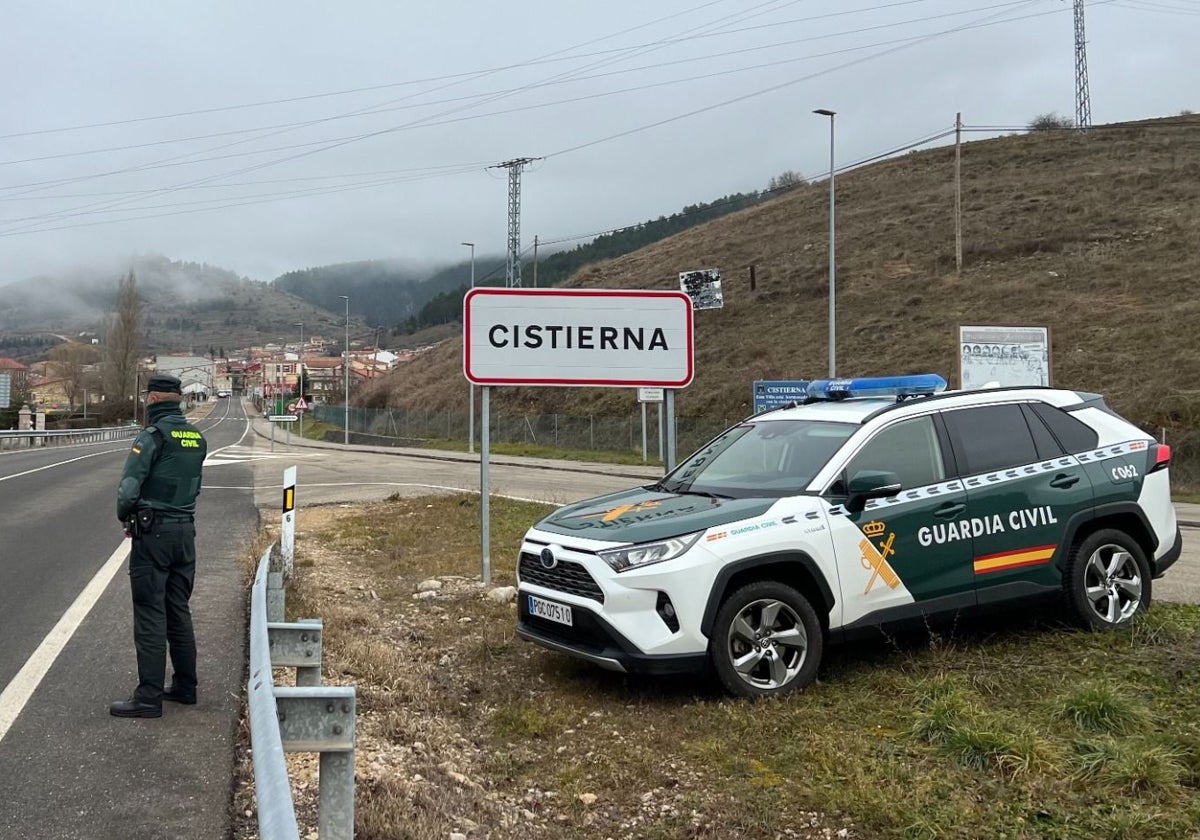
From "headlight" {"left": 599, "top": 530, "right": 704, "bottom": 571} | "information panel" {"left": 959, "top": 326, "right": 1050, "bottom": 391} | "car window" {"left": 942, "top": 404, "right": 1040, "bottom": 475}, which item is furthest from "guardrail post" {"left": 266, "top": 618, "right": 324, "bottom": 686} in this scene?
"information panel" {"left": 959, "top": 326, "right": 1050, "bottom": 391}

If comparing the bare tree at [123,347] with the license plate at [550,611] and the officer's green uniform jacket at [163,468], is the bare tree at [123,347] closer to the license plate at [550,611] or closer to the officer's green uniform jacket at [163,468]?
the officer's green uniform jacket at [163,468]

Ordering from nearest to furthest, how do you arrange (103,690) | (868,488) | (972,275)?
1. (868,488)
2. (103,690)
3. (972,275)

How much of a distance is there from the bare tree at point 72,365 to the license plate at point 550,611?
13437cm

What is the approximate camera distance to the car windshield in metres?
5.77

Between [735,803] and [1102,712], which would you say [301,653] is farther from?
[1102,712]

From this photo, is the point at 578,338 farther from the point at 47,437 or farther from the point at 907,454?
the point at 47,437

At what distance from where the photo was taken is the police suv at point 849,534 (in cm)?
508

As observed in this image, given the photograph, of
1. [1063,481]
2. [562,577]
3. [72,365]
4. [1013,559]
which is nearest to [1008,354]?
[1063,481]

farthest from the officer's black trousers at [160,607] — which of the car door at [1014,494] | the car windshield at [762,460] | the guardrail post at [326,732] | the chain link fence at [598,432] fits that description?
the chain link fence at [598,432]

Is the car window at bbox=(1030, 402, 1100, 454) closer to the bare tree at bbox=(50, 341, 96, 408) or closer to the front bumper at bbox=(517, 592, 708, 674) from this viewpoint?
the front bumper at bbox=(517, 592, 708, 674)

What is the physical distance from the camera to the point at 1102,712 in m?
4.70

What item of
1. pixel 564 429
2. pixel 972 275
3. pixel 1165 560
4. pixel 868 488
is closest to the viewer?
pixel 868 488

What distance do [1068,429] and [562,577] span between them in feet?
12.2

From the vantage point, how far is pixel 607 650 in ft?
16.8
